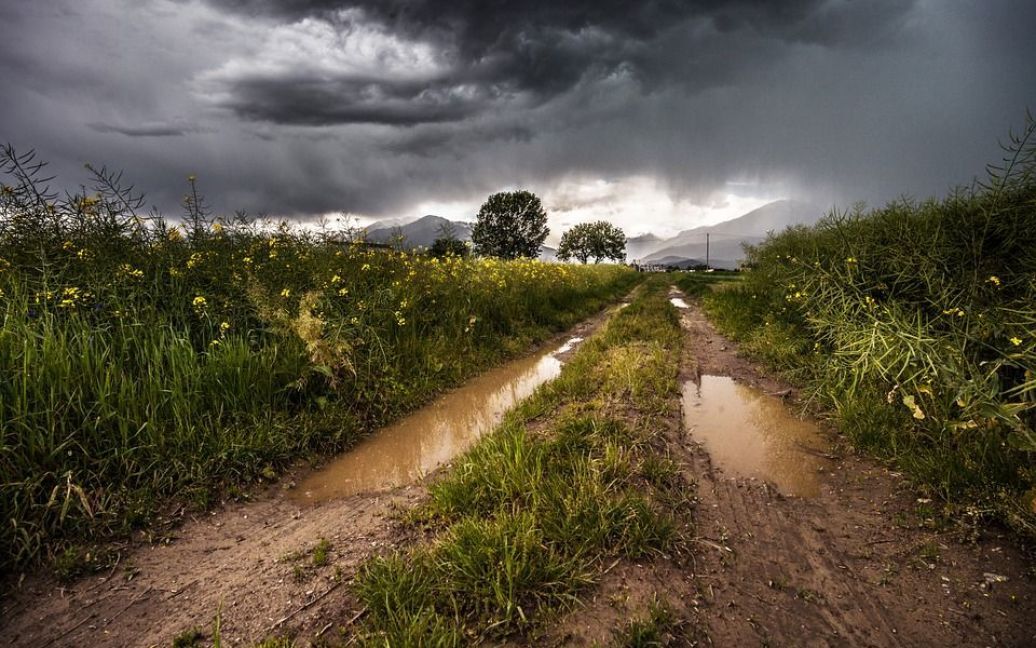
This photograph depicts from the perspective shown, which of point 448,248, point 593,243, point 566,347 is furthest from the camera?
point 593,243

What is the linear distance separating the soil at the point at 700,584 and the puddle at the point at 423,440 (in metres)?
0.53

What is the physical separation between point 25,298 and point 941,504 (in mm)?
8282

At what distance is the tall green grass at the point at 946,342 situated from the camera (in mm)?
3109

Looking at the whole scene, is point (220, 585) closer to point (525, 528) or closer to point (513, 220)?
point (525, 528)

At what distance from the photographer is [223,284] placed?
5.64 m

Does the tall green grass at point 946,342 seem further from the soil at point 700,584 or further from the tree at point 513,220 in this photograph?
the tree at point 513,220

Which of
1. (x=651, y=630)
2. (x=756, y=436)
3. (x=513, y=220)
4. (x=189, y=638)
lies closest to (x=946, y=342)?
(x=756, y=436)

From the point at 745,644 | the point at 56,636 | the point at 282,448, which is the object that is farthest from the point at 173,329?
the point at 745,644

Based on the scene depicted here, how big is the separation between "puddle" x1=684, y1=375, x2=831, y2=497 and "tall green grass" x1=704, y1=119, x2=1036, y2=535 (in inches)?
19.5

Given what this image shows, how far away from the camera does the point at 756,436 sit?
4836mm

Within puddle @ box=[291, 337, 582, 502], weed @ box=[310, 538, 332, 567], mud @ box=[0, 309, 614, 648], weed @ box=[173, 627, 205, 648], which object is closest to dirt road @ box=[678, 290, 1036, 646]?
mud @ box=[0, 309, 614, 648]

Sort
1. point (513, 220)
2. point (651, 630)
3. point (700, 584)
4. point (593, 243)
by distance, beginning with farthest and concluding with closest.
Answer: point (593, 243) → point (513, 220) → point (700, 584) → point (651, 630)

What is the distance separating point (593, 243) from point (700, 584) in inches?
3492

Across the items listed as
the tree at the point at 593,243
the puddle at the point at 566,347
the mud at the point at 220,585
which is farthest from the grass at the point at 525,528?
the tree at the point at 593,243
